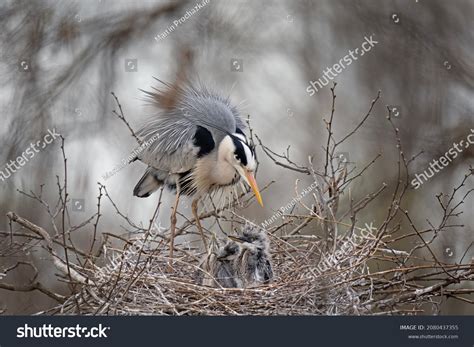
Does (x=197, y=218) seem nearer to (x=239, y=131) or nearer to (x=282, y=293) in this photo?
(x=239, y=131)

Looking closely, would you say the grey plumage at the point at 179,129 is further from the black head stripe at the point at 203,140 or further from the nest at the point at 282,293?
the nest at the point at 282,293

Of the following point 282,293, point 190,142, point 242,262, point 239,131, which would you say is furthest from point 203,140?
point 282,293

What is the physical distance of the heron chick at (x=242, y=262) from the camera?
211 inches

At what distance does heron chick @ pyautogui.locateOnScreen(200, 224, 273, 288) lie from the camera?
5.35m

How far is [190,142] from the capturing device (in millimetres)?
6199

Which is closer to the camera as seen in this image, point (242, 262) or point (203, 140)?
point (242, 262)

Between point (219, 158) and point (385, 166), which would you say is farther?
point (385, 166)

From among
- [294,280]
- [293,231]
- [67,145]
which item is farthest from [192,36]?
[294,280]

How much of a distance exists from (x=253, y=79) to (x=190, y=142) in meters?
0.65

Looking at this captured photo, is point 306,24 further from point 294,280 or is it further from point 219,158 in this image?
point 294,280

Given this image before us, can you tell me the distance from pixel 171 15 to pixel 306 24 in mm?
910

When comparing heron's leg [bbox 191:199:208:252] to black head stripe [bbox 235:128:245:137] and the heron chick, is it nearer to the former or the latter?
the heron chick

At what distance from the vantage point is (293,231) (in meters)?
5.66
